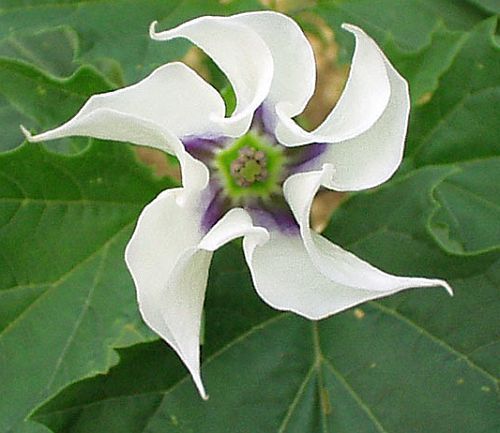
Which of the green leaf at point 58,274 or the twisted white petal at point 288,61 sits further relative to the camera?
the green leaf at point 58,274

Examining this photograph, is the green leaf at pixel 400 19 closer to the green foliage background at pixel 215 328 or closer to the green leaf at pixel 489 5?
the green leaf at pixel 489 5

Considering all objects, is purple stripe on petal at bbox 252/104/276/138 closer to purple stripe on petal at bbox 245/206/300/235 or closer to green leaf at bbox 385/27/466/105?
purple stripe on petal at bbox 245/206/300/235

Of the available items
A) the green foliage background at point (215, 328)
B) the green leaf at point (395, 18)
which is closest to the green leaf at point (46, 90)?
the green foliage background at point (215, 328)

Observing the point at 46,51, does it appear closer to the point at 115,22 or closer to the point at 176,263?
the point at 115,22

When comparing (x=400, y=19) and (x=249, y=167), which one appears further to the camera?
(x=400, y=19)

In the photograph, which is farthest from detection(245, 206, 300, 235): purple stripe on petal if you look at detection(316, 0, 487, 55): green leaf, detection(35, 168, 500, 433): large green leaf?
detection(316, 0, 487, 55): green leaf

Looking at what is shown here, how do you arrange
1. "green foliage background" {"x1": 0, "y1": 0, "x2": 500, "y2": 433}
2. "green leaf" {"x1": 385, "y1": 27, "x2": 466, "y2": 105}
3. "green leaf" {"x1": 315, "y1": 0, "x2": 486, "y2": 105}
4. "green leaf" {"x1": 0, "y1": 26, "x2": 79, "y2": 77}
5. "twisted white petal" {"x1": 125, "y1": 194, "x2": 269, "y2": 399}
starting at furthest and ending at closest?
"green leaf" {"x1": 0, "y1": 26, "x2": 79, "y2": 77} < "green leaf" {"x1": 315, "y1": 0, "x2": 486, "y2": 105} < "green leaf" {"x1": 385, "y1": 27, "x2": 466, "y2": 105} < "green foliage background" {"x1": 0, "y1": 0, "x2": 500, "y2": 433} < "twisted white petal" {"x1": 125, "y1": 194, "x2": 269, "y2": 399}

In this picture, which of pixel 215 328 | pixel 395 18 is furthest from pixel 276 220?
pixel 395 18
